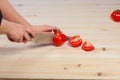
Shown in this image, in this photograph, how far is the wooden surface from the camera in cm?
94

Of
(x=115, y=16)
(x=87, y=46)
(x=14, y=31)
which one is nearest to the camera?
(x=14, y=31)

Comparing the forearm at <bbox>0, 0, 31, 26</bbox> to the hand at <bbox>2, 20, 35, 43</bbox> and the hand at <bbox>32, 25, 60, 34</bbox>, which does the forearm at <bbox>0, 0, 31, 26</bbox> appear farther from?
the hand at <bbox>2, 20, 35, 43</bbox>

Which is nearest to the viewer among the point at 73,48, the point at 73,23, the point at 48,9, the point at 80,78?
the point at 80,78

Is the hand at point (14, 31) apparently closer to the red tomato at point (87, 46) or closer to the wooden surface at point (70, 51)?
the wooden surface at point (70, 51)

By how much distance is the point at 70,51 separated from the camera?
103cm

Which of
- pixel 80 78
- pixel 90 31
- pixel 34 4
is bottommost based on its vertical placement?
Answer: pixel 80 78

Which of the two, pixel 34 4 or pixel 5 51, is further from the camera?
pixel 34 4

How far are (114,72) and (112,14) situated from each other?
38 centimetres

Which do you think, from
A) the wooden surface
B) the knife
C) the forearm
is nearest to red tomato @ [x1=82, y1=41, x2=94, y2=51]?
the wooden surface

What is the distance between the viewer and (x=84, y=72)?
935mm

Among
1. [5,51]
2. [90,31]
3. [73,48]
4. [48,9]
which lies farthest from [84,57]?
[48,9]

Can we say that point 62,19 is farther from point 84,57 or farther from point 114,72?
point 114,72

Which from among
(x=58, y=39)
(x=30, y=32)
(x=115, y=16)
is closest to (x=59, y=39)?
(x=58, y=39)

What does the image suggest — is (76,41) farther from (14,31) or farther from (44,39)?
(14,31)
